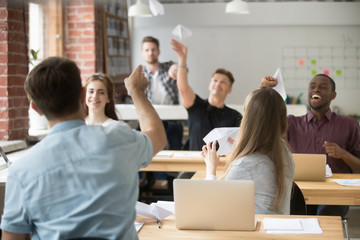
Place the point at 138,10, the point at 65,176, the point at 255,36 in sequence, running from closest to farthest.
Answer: the point at 65,176 → the point at 138,10 → the point at 255,36

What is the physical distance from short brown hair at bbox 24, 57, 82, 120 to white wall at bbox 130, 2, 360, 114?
635cm

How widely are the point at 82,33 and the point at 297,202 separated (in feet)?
14.1

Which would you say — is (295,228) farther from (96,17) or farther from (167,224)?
(96,17)

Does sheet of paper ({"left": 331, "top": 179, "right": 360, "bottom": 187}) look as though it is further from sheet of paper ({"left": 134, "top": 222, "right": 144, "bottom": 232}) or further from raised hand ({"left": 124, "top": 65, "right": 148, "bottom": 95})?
raised hand ({"left": 124, "top": 65, "right": 148, "bottom": 95})

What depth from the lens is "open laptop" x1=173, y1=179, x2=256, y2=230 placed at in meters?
2.21

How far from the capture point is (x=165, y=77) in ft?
20.7

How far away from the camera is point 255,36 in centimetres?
778

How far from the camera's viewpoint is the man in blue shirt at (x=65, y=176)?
1.51 meters

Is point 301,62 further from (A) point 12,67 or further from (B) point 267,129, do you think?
(B) point 267,129

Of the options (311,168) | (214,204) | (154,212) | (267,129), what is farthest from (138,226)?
(311,168)

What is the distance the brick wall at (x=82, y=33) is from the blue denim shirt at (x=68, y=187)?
5052 millimetres

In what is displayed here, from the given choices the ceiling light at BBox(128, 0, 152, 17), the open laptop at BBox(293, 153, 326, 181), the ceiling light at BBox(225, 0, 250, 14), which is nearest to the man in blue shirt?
the open laptop at BBox(293, 153, 326, 181)

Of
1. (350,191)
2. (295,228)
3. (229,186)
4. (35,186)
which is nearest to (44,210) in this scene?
(35,186)

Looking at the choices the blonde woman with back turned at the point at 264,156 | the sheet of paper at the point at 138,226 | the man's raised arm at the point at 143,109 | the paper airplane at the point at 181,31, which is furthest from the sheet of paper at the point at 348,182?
the paper airplane at the point at 181,31
